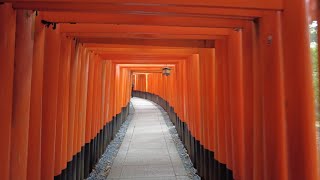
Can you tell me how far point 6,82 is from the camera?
206 cm

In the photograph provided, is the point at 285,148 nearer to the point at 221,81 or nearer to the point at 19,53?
the point at 221,81

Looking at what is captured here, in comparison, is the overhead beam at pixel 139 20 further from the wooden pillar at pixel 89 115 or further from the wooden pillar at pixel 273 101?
the wooden pillar at pixel 89 115

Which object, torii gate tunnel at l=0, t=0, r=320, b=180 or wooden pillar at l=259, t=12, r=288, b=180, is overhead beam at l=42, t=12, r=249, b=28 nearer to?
torii gate tunnel at l=0, t=0, r=320, b=180

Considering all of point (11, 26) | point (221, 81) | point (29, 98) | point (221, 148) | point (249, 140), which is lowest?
point (221, 148)

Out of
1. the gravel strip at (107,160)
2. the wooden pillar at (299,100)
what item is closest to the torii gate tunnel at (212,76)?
the wooden pillar at (299,100)

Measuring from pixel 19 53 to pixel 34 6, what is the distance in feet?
1.27

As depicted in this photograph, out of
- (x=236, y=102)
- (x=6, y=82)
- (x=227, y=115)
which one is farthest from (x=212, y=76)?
(x=6, y=82)

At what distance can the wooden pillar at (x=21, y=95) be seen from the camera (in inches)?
88.0

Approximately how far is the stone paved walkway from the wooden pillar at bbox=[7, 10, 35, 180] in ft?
11.6

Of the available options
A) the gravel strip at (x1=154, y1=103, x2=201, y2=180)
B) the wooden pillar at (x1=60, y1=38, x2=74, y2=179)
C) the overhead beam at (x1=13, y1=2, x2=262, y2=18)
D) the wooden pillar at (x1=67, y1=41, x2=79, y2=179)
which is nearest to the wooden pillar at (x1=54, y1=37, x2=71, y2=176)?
the wooden pillar at (x1=60, y1=38, x2=74, y2=179)

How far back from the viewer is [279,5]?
2.15 meters

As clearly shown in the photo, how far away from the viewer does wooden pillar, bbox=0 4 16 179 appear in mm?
2031

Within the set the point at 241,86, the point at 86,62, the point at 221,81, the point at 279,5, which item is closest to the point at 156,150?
the point at 86,62

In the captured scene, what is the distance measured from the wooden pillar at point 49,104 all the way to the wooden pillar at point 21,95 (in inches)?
25.3
